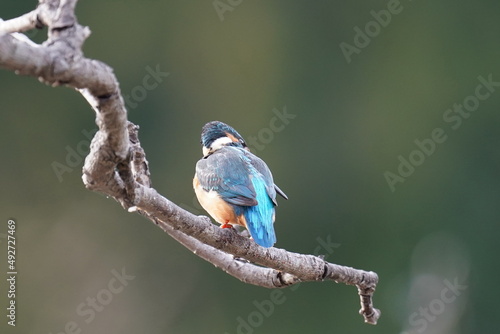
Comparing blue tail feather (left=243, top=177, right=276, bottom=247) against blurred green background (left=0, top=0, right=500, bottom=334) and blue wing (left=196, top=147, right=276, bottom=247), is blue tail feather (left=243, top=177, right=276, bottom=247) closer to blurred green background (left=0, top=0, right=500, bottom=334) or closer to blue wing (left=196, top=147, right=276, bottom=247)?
blue wing (left=196, top=147, right=276, bottom=247)

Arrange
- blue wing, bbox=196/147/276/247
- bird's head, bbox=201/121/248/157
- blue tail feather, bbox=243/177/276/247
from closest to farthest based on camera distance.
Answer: blue tail feather, bbox=243/177/276/247, blue wing, bbox=196/147/276/247, bird's head, bbox=201/121/248/157

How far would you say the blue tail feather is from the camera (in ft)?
9.80

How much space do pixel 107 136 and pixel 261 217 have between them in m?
1.21

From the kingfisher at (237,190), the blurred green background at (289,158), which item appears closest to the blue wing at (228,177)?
the kingfisher at (237,190)

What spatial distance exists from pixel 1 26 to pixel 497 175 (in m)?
7.73

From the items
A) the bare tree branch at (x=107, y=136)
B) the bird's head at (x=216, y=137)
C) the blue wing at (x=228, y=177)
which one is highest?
the bird's head at (x=216, y=137)

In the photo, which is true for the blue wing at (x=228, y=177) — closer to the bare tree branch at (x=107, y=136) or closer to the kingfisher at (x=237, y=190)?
the kingfisher at (x=237, y=190)

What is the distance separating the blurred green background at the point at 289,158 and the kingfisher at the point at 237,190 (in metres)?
4.59

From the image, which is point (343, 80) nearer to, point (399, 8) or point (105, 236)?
point (399, 8)

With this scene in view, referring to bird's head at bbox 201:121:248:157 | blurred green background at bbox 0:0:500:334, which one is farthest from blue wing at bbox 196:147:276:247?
blurred green background at bbox 0:0:500:334

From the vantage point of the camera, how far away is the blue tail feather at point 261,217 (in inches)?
118

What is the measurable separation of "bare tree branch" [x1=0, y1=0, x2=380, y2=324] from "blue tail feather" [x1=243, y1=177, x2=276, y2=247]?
59 millimetres

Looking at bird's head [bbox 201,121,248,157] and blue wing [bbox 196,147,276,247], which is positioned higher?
bird's head [bbox 201,121,248,157]

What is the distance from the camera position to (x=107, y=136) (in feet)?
6.84
